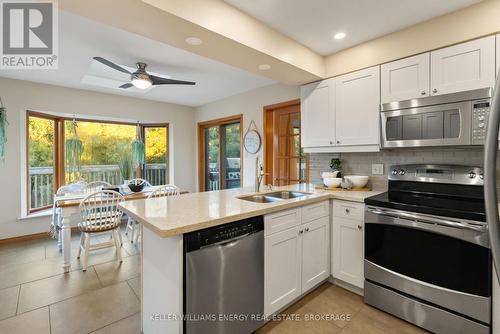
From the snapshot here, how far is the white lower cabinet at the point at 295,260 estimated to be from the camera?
1.79m

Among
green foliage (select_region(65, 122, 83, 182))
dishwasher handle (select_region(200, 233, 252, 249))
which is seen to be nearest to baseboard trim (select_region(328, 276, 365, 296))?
dishwasher handle (select_region(200, 233, 252, 249))

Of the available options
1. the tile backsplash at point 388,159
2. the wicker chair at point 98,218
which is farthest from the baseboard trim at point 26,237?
the tile backsplash at point 388,159

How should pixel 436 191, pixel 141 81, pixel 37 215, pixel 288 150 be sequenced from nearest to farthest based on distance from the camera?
1. pixel 436 191
2. pixel 141 81
3. pixel 288 150
4. pixel 37 215

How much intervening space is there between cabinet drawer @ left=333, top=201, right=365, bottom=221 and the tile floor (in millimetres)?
728

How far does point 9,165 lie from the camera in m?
3.53

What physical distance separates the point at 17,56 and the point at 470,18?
4534 millimetres

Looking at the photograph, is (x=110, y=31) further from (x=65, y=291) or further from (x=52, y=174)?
(x=52, y=174)

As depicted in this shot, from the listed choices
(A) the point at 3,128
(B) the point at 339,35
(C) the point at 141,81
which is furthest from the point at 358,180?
(A) the point at 3,128

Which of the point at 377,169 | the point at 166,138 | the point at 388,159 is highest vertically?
the point at 166,138

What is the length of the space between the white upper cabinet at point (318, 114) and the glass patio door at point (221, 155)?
1.80m

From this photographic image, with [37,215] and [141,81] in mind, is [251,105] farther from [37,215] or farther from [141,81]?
[37,215]

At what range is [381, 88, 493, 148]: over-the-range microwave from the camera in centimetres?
182

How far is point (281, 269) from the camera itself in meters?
1.87

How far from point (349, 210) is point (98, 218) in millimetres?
2805
